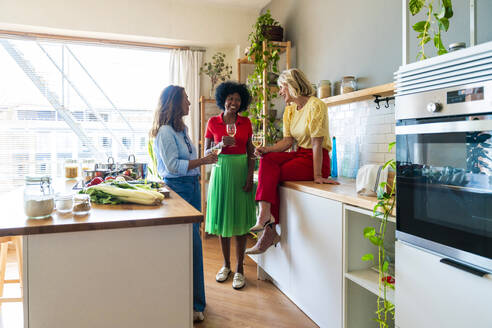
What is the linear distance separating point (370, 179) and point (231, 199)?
132 cm

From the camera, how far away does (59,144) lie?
168 inches

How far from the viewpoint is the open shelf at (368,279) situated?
161 cm

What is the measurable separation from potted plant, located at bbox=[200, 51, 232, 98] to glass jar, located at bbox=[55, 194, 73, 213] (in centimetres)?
332

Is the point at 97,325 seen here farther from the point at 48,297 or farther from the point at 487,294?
the point at 487,294

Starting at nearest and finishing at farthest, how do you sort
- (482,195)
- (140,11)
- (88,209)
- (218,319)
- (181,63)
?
(482,195) → (88,209) → (218,319) → (140,11) → (181,63)

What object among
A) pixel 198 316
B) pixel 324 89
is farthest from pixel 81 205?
pixel 324 89

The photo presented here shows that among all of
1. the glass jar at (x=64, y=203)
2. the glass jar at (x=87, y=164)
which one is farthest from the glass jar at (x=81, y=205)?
the glass jar at (x=87, y=164)

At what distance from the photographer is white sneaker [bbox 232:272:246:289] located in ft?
8.91

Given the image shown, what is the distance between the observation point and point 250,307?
242 cm

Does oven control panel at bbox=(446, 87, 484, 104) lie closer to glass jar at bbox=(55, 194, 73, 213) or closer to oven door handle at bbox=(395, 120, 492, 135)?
oven door handle at bbox=(395, 120, 492, 135)

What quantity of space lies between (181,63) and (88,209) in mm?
3520

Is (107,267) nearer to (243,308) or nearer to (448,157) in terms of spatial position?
(448,157)

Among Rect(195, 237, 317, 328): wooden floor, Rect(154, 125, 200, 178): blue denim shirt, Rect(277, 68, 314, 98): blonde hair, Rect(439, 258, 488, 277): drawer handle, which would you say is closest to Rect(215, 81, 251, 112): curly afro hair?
Rect(277, 68, 314, 98): blonde hair

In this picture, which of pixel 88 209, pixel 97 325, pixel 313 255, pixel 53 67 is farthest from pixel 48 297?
pixel 53 67
